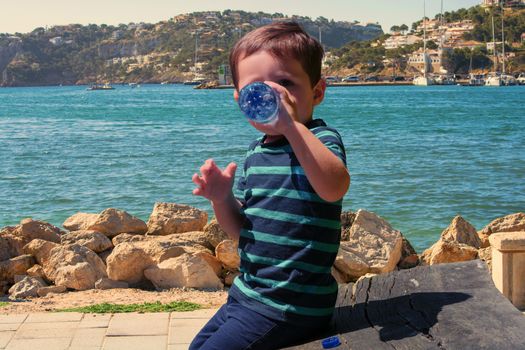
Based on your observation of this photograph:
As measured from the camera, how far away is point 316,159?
2266mm

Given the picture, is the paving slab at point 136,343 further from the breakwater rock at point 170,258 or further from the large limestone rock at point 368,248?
the large limestone rock at point 368,248

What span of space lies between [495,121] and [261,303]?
133 feet

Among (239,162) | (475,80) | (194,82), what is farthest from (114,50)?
(239,162)

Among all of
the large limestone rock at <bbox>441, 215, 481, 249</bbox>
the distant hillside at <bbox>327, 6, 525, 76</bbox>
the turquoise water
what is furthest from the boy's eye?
the distant hillside at <bbox>327, 6, 525, 76</bbox>

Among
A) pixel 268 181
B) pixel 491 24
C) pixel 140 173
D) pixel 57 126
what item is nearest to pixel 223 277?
pixel 268 181

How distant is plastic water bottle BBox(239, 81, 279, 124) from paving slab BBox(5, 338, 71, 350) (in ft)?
8.53

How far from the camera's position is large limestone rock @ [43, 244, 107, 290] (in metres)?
7.14

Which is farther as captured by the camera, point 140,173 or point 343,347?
point 140,173

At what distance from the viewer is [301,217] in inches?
94.9

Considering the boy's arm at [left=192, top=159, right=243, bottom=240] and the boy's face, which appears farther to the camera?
the boy's arm at [left=192, top=159, right=243, bottom=240]

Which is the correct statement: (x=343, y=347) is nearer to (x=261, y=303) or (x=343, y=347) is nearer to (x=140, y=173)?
(x=261, y=303)

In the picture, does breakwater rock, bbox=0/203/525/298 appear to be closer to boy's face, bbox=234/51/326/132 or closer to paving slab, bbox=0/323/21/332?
paving slab, bbox=0/323/21/332

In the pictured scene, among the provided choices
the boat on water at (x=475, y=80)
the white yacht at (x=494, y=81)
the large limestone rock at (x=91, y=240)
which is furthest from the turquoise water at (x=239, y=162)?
the boat on water at (x=475, y=80)

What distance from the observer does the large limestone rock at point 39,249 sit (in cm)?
827
